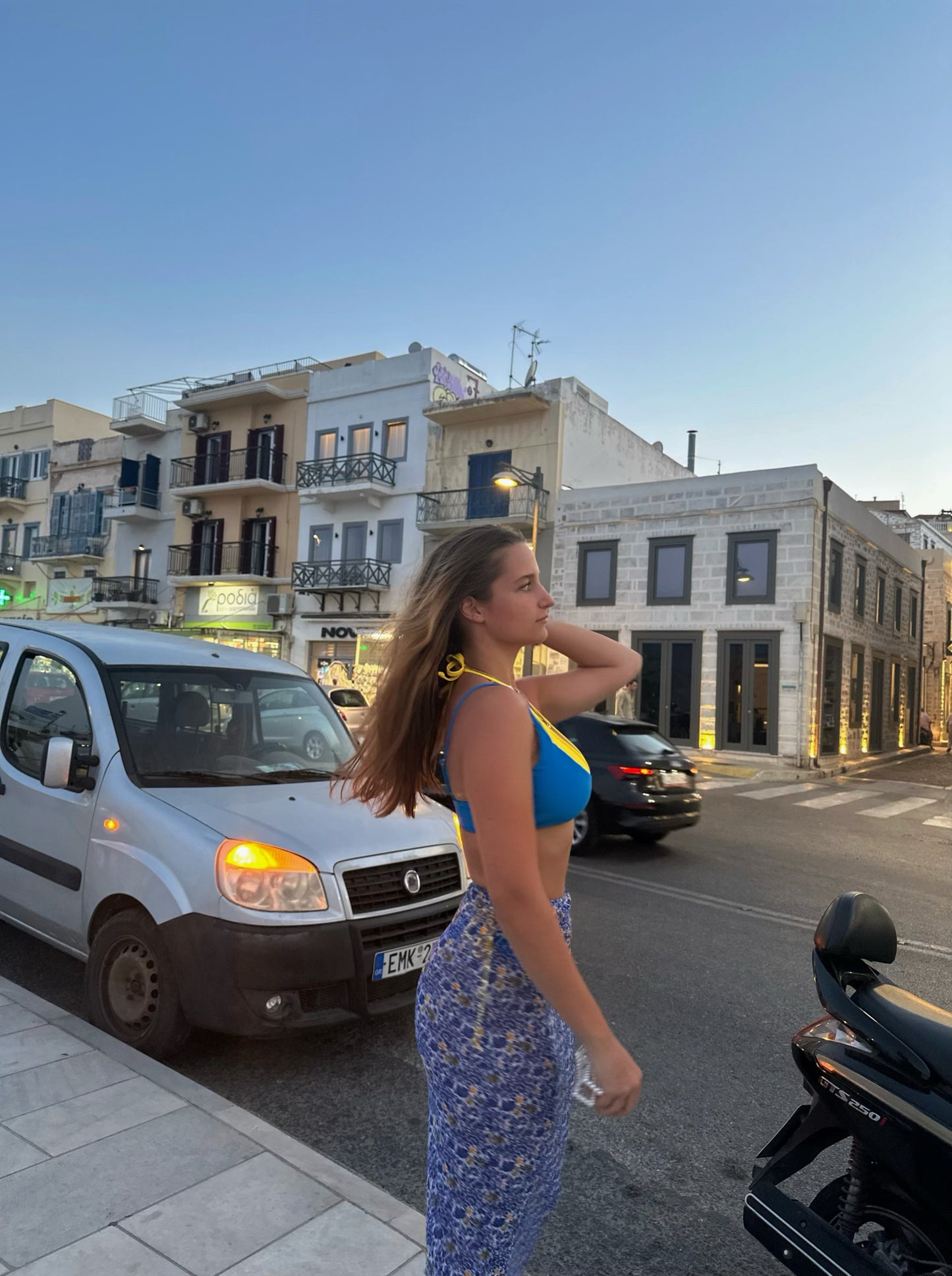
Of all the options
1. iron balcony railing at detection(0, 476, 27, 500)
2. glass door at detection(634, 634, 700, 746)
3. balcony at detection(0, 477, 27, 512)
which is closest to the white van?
glass door at detection(634, 634, 700, 746)

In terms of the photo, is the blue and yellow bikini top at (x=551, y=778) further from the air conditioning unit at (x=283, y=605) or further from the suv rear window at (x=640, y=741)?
the air conditioning unit at (x=283, y=605)

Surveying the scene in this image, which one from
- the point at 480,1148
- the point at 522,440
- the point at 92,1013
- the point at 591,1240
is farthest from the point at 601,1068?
the point at 522,440

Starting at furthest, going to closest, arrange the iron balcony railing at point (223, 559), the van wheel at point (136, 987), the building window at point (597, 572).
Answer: the iron balcony railing at point (223, 559) → the building window at point (597, 572) → the van wheel at point (136, 987)

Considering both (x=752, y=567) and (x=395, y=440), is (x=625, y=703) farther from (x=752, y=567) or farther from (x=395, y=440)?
(x=395, y=440)

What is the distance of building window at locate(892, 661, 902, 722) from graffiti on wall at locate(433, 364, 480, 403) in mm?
17266

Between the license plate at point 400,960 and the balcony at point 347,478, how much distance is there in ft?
84.9

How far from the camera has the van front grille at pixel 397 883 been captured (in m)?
3.46

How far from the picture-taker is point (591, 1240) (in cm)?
259

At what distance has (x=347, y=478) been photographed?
1157 inches

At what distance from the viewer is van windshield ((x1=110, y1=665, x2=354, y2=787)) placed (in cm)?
400

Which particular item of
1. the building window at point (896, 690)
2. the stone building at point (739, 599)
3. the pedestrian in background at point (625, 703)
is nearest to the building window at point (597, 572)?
the stone building at point (739, 599)

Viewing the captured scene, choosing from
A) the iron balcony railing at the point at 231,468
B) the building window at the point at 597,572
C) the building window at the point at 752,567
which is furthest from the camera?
the iron balcony railing at the point at 231,468

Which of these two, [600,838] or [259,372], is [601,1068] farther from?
[259,372]

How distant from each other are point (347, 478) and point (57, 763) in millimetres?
26652
